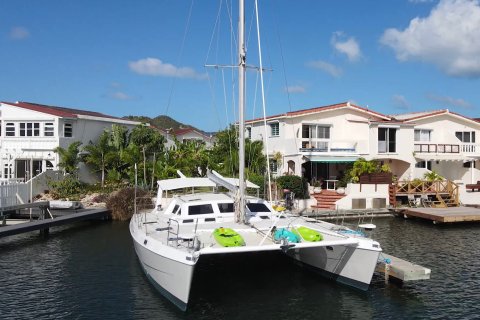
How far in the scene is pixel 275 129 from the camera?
35.3 metres

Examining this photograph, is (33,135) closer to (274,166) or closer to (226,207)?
(274,166)

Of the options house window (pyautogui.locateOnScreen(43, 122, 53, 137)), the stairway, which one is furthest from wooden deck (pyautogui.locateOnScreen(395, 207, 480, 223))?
house window (pyautogui.locateOnScreen(43, 122, 53, 137))

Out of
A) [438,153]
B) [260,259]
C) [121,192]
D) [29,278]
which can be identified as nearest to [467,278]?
[260,259]

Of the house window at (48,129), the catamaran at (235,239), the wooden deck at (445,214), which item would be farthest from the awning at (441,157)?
the house window at (48,129)

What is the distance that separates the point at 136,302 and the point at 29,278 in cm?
464

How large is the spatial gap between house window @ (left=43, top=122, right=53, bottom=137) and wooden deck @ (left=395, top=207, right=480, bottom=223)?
25034 mm

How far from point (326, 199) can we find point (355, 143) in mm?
6175

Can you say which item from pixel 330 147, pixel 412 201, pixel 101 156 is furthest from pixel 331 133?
pixel 101 156

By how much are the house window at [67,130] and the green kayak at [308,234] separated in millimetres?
25949

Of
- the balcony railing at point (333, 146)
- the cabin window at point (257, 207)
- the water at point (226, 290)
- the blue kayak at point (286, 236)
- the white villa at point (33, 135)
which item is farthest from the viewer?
the white villa at point (33, 135)

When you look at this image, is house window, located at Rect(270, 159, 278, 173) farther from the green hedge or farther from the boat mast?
the boat mast

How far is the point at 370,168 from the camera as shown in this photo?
31.2 metres

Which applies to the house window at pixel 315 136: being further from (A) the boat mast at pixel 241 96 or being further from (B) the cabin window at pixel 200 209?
(A) the boat mast at pixel 241 96

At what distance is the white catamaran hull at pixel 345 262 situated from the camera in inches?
527
